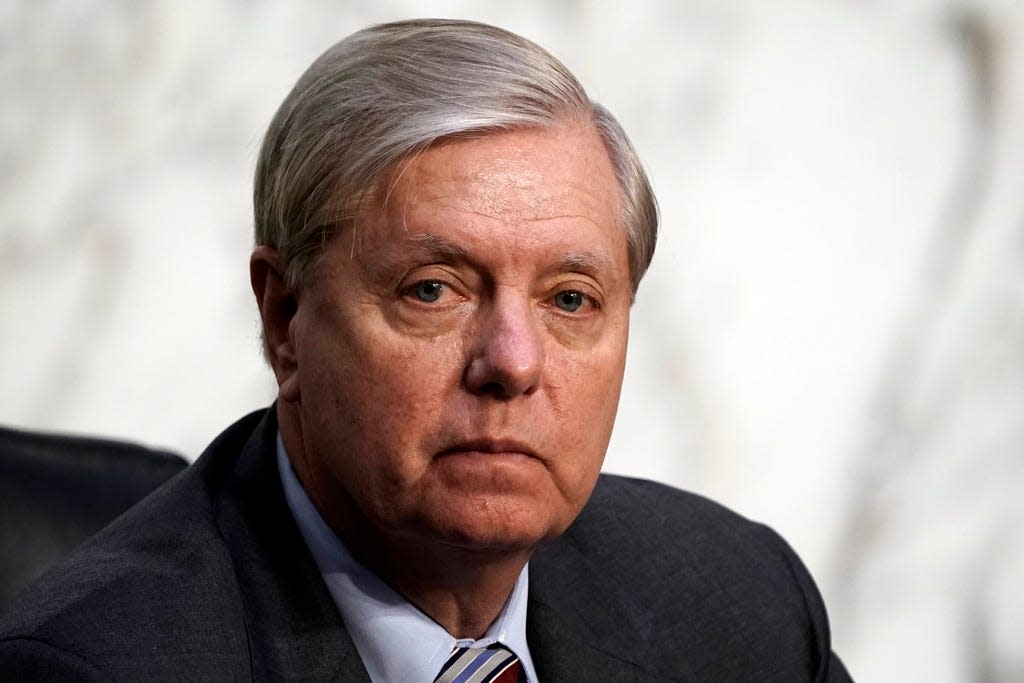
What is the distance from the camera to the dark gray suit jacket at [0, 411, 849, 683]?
5.08ft

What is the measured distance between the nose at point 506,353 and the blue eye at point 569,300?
61mm

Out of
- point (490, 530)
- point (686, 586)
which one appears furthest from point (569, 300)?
point (686, 586)

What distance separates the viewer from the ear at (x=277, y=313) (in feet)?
5.86

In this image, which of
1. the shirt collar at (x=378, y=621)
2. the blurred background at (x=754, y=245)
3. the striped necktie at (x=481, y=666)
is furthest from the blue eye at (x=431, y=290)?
the blurred background at (x=754, y=245)

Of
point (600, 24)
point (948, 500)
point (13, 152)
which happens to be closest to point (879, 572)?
point (948, 500)

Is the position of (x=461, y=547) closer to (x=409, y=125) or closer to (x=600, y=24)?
(x=409, y=125)

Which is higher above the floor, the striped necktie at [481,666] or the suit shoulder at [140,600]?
the suit shoulder at [140,600]

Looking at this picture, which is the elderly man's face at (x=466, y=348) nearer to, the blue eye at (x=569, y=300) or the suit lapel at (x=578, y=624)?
the blue eye at (x=569, y=300)

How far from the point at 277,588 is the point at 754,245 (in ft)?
5.74

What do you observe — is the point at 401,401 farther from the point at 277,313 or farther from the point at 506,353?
the point at 277,313

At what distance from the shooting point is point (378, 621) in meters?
1.73

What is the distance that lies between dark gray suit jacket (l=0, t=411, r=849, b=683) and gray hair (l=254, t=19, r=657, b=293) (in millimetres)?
299

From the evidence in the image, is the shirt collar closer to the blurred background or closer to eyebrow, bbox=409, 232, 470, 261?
eyebrow, bbox=409, 232, 470, 261

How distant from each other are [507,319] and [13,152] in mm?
1982
